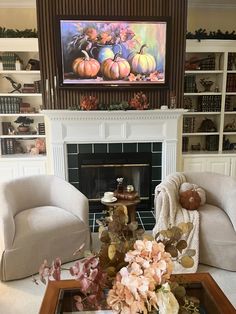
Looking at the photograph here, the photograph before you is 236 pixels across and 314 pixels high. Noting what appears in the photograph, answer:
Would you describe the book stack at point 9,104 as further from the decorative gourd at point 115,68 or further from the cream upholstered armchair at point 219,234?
the cream upholstered armchair at point 219,234

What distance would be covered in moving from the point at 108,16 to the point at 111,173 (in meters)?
2.07

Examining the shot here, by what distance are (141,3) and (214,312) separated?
3574 mm

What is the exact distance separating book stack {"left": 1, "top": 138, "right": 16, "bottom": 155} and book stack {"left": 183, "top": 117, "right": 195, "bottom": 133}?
8.69 ft

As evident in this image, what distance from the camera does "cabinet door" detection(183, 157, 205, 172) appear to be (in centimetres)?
445

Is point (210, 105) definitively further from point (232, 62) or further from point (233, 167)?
point (233, 167)

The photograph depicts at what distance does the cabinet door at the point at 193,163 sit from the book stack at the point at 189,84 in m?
1.03

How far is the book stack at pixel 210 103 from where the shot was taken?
14.9 feet

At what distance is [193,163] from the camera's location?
446cm

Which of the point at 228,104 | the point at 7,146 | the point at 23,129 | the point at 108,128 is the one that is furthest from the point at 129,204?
the point at 228,104

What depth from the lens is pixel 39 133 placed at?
4.54 m

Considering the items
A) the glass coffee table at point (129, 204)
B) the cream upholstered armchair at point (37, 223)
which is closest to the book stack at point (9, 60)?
the cream upholstered armchair at point (37, 223)

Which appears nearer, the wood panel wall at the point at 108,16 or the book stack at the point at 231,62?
the wood panel wall at the point at 108,16

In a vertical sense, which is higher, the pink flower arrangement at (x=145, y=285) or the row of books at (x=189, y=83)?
the row of books at (x=189, y=83)

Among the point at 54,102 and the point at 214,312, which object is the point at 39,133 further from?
the point at 214,312
